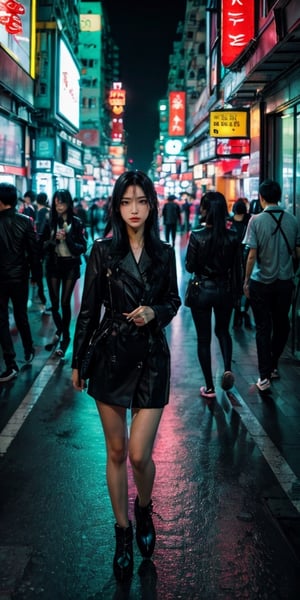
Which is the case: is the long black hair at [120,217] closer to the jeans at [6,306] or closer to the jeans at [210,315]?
the jeans at [210,315]

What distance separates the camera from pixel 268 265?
7109 mm

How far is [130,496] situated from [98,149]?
240 feet

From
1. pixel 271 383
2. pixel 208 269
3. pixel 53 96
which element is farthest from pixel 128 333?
pixel 53 96

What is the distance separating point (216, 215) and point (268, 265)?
3.17 feet

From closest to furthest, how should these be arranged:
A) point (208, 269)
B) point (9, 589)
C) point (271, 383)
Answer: point (9, 589), point (208, 269), point (271, 383)

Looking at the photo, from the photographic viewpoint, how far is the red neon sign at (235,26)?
13.4 meters

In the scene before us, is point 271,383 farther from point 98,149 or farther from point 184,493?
point 98,149

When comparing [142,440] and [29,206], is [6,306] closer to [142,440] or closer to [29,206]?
[142,440]

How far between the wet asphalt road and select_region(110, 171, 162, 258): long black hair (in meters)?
1.70

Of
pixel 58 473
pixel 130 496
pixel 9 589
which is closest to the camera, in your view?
pixel 9 589

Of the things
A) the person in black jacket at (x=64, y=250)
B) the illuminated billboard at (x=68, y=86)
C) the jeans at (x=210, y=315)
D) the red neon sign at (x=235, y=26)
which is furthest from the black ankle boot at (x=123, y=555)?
the illuminated billboard at (x=68, y=86)

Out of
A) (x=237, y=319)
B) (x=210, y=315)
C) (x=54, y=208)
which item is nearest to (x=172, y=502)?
(x=210, y=315)

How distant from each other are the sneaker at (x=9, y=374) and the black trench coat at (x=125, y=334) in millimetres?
4179

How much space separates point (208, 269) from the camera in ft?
22.1
